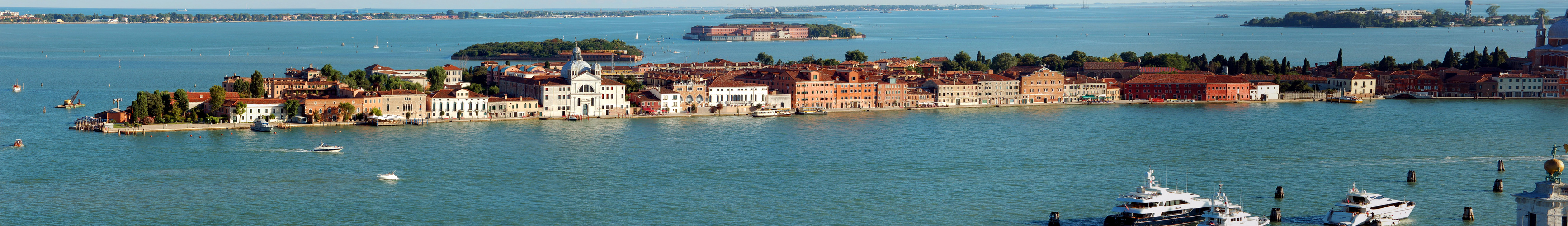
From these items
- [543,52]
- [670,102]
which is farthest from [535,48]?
[670,102]

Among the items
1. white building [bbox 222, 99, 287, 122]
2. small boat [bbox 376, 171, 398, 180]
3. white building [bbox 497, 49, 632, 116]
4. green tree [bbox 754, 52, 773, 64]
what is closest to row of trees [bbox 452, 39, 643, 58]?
green tree [bbox 754, 52, 773, 64]

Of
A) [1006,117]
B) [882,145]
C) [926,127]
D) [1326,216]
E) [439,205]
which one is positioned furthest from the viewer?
[1006,117]

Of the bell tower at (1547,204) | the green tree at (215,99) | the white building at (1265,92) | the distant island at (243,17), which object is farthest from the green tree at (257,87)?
the distant island at (243,17)

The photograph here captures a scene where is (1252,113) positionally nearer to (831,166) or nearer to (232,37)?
(831,166)

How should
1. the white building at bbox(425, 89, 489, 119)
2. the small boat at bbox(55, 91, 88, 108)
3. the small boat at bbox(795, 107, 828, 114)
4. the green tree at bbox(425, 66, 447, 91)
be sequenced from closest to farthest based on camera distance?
the white building at bbox(425, 89, 489, 119), the small boat at bbox(55, 91, 88, 108), the small boat at bbox(795, 107, 828, 114), the green tree at bbox(425, 66, 447, 91)

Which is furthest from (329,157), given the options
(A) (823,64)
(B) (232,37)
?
(B) (232,37)

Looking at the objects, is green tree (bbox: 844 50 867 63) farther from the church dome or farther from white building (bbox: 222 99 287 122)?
white building (bbox: 222 99 287 122)
